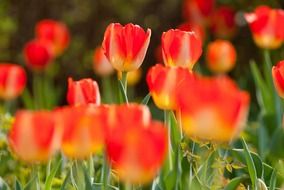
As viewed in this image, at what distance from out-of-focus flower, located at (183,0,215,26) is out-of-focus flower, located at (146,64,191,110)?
12.9 ft

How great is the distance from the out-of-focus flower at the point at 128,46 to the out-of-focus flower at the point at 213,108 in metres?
0.66

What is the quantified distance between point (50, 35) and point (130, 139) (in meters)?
4.11

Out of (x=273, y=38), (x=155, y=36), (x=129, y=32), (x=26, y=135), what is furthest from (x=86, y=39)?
(x=26, y=135)

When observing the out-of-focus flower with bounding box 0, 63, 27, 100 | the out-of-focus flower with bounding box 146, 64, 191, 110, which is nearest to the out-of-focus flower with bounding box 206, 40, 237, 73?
the out-of-focus flower with bounding box 0, 63, 27, 100

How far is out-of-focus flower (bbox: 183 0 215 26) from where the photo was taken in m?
6.01

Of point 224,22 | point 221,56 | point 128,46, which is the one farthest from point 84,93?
point 224,22

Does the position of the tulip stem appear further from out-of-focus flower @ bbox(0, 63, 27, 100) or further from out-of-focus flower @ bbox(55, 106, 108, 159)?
out-of-focus flower @ bbox(0, 63, 27, 100)

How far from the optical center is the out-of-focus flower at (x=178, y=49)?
7.60ft

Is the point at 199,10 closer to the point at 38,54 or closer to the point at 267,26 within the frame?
the point at 38,54

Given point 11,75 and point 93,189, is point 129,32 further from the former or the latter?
point 11,75

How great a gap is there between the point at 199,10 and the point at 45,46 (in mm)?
1266

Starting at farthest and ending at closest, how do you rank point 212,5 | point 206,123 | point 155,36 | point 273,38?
1. point 155,36
2. point 212,5
3. point 273,38
4. point 206,123

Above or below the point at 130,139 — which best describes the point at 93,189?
below

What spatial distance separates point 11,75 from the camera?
425cm
